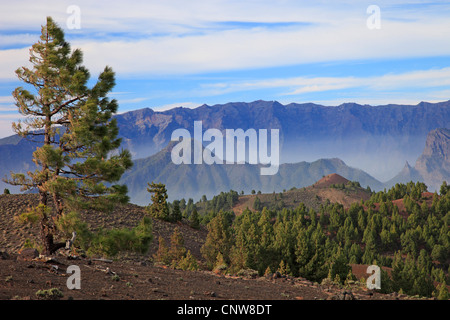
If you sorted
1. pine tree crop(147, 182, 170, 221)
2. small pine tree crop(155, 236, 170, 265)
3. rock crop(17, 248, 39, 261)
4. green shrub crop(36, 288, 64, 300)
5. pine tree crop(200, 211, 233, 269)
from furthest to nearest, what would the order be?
pine tree crop(147, 182, 170, 221) < pine tree crop(200, 211, 233, 269) < small pine tree crop(155, 236, 170, 265) < rock crop(17, 248, 39, 261) < green shrub crop(36, 288, 64, 300)

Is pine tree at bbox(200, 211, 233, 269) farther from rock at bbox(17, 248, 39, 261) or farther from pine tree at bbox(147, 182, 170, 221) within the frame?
rock at bbox(17, 248, 39, 261)

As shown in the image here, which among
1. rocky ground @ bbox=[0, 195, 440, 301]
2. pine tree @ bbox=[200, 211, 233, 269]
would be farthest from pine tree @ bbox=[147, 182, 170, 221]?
rocky ground @ bbox=[0, 195, 440, 301]

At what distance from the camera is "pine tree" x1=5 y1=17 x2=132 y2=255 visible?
944 inches

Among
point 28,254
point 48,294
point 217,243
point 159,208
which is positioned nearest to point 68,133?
point 28,254

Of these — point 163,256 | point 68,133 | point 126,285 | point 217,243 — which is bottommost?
point 163,256

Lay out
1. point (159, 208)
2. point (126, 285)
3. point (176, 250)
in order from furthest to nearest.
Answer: point (159, 208) → point (176, 250) → point (126, 285)

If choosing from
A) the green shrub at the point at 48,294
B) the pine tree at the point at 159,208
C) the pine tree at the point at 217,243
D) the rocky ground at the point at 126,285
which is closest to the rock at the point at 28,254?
the rocky ground at the point at 126,285

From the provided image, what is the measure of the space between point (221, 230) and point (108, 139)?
33.9 metres

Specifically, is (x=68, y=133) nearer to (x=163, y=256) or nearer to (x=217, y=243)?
(x=163, y=256)

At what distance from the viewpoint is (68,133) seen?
24828 mm

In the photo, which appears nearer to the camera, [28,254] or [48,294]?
[48,294]

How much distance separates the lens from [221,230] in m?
56.5

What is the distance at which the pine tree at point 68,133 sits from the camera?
944 inches
